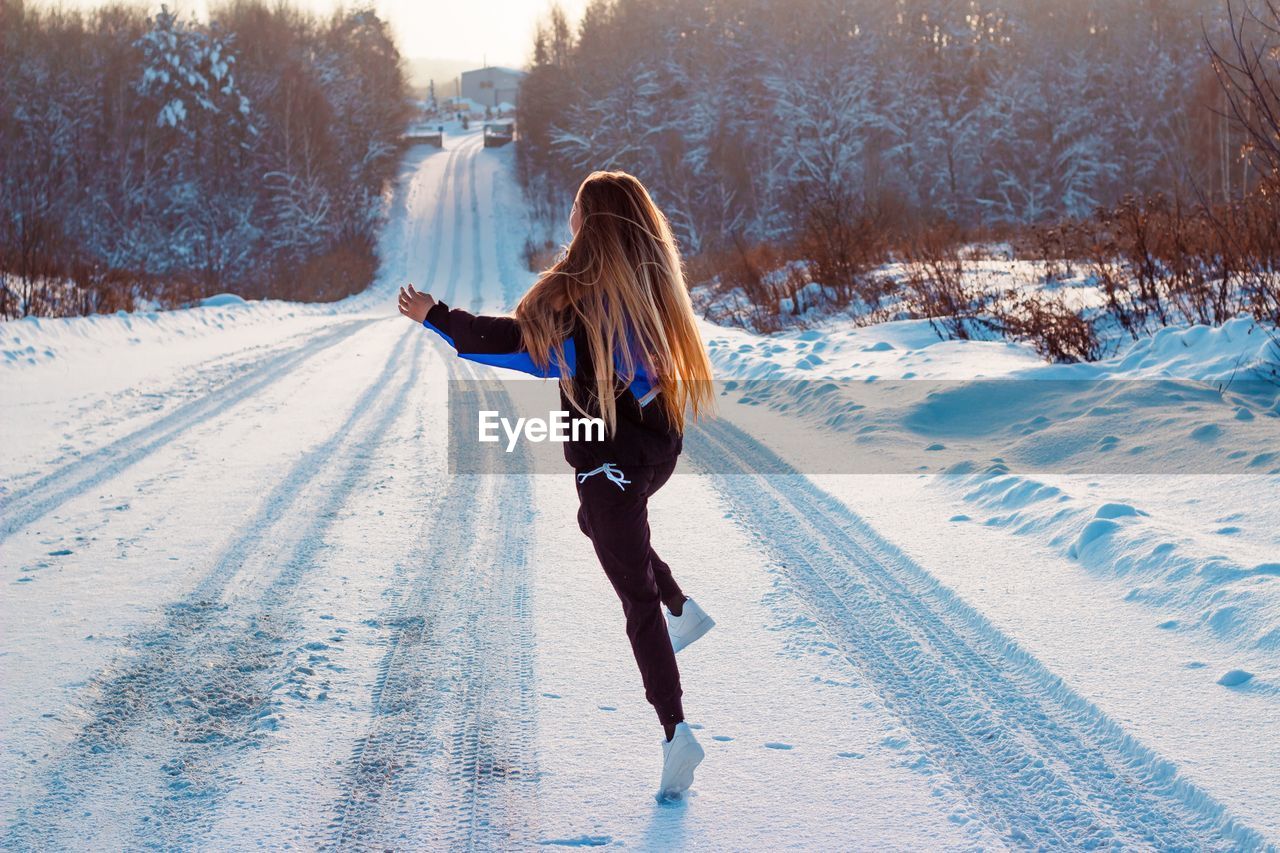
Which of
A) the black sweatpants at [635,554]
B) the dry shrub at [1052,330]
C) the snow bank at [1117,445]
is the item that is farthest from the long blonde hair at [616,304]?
the dry shrub at [1052,330]

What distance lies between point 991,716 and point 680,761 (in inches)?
43.1

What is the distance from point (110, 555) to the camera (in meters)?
4.93

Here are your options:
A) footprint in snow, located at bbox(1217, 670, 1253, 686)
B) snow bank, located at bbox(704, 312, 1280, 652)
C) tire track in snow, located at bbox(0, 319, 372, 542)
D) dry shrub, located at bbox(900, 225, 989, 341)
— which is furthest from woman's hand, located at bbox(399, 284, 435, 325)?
dry shrub, located at bbox(900, 225, 989, 341)

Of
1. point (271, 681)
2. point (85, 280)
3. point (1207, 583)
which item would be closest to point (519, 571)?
point (271, 681)

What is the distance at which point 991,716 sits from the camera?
10.4 feet

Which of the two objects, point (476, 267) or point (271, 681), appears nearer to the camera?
point (271, 681)

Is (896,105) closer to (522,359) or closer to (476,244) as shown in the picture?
(476,244)

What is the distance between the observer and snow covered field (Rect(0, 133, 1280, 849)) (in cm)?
268

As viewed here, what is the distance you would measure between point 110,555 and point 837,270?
42.7ft

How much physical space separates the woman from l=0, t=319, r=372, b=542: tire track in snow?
160 inches

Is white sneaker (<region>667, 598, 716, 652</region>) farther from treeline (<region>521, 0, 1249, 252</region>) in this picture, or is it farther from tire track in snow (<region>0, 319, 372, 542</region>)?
treeline (<region>521, 0, 1249, 252</region>)

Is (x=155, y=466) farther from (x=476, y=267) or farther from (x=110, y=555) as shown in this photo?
(x=476, y=267)

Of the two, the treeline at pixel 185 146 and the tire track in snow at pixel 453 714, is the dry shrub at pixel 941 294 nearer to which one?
the tire track in snow at pixel 453 714

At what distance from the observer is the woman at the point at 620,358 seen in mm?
2676
